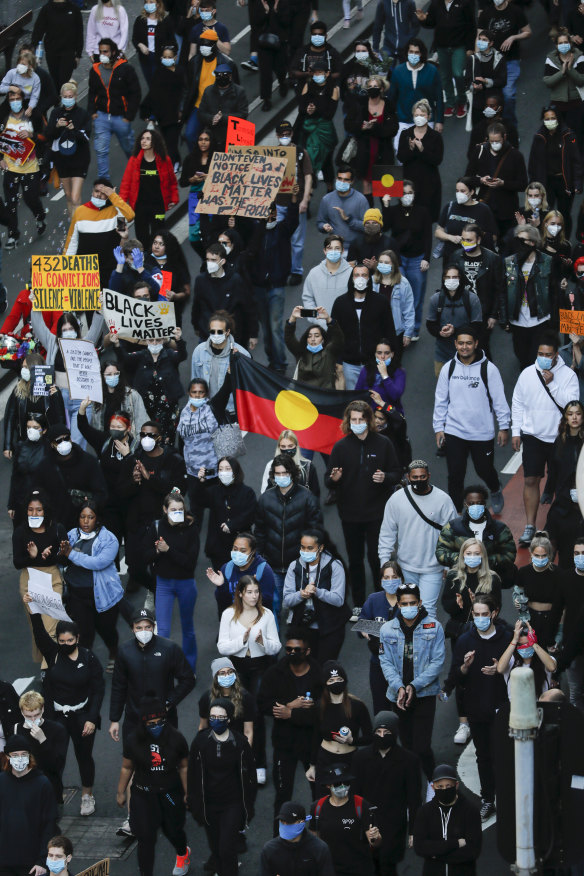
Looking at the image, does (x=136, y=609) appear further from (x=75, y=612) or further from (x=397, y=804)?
(x=397, y=804)

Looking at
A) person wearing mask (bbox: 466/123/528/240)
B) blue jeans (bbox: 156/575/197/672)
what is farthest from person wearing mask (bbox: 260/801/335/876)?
person wearing mask (bbox: 466/123/528/240)

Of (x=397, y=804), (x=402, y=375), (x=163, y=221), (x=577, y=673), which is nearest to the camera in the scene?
(x=397, y=804)

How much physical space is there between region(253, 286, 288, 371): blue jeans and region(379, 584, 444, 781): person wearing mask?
6.13 metres

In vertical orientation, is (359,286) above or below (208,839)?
above

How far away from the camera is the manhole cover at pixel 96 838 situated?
46.9 feet

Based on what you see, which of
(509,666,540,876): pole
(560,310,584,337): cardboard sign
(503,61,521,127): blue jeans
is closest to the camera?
(509,666,540,876): pole

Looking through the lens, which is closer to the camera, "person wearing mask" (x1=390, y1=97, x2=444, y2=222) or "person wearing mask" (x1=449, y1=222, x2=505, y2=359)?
"person wearing mask" (x1=449, y1=222, x2=505, y2=359)

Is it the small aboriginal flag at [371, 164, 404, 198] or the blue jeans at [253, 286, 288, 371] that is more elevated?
the small aboriginal flag at [371, 164, 404, 198]

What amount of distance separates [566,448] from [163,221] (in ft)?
24.6

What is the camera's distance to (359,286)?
17.8m

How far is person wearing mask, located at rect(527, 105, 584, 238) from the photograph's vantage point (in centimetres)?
2086

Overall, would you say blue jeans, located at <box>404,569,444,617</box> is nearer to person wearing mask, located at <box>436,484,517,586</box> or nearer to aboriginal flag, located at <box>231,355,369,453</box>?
person wearing mask, located at <box>436,484,517,586</box>

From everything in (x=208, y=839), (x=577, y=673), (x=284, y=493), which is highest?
(x=284, y=493)

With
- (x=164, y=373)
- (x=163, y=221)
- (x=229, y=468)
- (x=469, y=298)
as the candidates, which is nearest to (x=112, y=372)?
(x=164, y=373)
